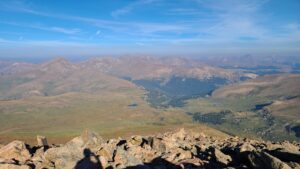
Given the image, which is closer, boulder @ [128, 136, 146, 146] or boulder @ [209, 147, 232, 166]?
boulder @ [209, 147, 232, 166]

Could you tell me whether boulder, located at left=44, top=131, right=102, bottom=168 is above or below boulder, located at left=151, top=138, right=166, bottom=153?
above

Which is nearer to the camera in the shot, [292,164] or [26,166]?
[292,164]

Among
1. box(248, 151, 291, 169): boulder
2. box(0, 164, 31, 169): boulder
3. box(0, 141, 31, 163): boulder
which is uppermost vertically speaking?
box(248, 151, 291, 169): boulder

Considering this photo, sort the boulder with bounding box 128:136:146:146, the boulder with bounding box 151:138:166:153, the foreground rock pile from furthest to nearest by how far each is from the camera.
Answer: the boulder with bounding box 128:136:146:146 < the boulder with bounding box 151:138:166:153 < the foreground rock pile

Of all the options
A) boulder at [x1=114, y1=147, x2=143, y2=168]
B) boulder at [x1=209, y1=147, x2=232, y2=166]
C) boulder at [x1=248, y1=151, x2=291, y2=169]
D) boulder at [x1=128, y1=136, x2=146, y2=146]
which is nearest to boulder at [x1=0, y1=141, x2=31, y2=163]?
boulder at [x1=114, y1=147, x2=143, y2=168]

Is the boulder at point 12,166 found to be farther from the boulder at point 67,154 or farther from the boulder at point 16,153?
the boulder at point 16,153


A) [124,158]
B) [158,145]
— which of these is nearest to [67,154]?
[124,158]

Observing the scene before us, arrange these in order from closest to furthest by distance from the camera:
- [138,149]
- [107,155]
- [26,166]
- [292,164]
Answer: [292,164], [26,166], [107,155], [138,149]

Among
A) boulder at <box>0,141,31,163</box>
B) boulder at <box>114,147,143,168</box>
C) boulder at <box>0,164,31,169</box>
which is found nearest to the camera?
boulder at <box>0,164,31,169</box>

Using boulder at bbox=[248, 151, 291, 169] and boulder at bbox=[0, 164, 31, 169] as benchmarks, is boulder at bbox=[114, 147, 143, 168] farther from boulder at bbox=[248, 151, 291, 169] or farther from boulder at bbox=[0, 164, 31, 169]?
boulder at bbox=[248, 151, 291, 169]

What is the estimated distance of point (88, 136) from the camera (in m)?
52.1

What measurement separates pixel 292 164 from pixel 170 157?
15.7m

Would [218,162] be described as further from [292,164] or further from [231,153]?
[292,164]

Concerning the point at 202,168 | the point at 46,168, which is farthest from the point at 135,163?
the point at 46,168
